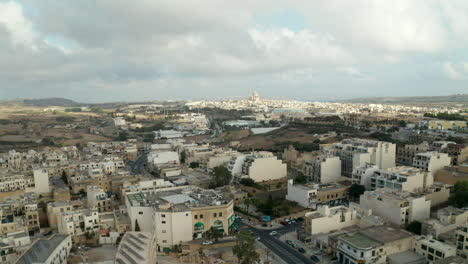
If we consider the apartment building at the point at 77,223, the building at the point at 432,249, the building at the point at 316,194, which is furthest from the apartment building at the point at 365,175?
the apartment building at the point at 77,223

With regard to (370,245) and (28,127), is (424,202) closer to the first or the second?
(370,245)

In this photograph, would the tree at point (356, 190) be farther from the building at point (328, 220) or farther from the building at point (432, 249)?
the building at point (432, 249)

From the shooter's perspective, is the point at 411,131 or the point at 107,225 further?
the point at 411,131

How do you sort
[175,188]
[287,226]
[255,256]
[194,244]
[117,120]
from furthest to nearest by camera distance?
[117,120] → [175,188] → [287,226] → [194,244] → [255,256]

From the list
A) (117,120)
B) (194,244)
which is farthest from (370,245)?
(117,120)

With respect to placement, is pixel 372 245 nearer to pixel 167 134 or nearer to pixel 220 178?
pixel 220 178

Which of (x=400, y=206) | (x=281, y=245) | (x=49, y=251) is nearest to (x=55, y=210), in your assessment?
(x=49, y=251)

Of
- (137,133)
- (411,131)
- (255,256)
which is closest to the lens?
(255,256)

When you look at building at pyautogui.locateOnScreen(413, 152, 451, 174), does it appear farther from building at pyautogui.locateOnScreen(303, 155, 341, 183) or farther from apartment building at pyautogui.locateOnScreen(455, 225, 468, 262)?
apartment building at pyautogui.locateOnScreen(455, 225, 468, 262)
